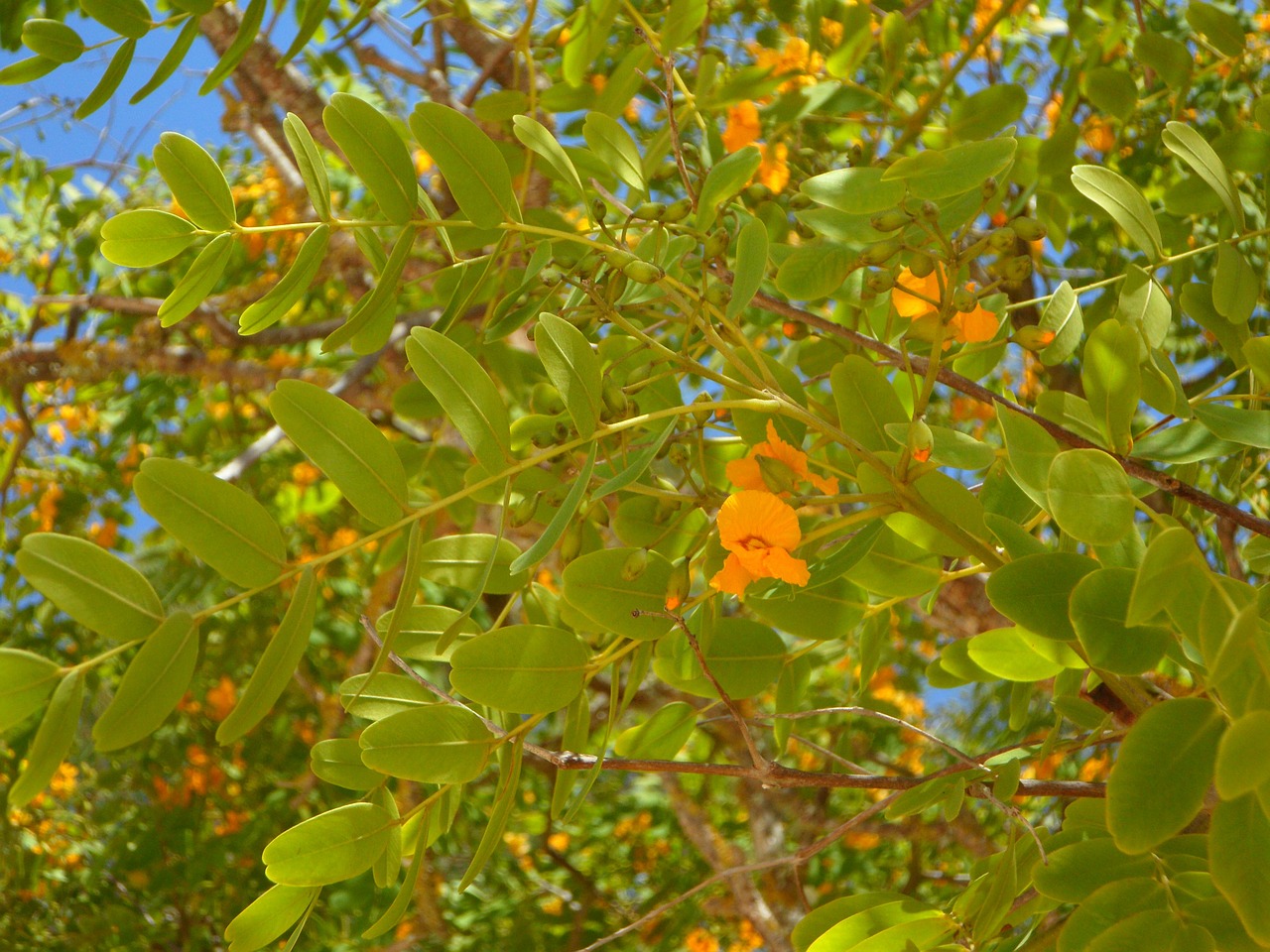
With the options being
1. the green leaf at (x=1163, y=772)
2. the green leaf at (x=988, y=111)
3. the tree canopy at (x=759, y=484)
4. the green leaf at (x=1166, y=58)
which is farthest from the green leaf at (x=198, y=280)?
the green leaf at (x=1166, y=58)

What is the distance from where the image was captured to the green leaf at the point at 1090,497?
45cm

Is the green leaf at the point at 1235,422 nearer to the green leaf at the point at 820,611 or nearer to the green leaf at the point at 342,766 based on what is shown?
the green leaf at the point at 820,611

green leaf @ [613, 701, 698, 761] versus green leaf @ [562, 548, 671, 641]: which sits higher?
green leaf @ [562, 548, 671, 641]

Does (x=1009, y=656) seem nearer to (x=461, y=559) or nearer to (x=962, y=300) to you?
(x=962, y=300)

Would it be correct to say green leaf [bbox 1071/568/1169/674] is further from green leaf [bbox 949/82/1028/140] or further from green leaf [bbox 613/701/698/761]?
green leaf [bbox 949/82/1028/140]

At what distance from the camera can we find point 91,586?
0.47 metres

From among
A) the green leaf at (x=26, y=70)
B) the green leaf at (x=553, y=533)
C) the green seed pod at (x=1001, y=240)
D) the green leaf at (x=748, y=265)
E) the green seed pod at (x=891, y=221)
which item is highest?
the green leaf at (x=26, y=70)

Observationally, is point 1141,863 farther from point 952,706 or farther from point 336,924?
point 952,706

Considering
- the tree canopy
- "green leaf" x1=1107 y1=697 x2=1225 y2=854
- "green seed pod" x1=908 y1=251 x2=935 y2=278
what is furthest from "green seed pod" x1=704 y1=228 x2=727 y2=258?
"green leaf" x1=1107 y1=697 x2=1225 y2=854

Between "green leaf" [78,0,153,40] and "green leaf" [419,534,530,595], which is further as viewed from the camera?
"green leaf" [78,0,153,40]

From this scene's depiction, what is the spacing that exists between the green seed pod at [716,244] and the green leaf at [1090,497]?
0.76 feet

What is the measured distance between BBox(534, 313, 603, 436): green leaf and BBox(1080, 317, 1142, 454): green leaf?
0.23 m

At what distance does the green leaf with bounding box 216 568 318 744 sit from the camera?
477 mm

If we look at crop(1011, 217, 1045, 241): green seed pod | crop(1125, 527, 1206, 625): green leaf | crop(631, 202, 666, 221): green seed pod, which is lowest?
crop(1125, 527, 1206, 625): green leaf
